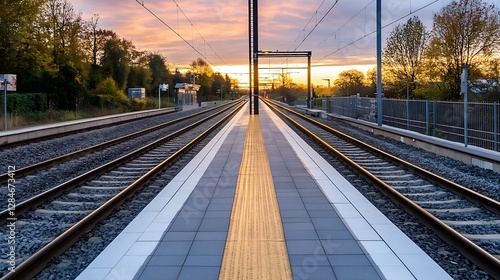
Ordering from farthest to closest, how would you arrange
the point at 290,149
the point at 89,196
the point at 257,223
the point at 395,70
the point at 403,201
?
the point at 395,70
the point at 290,149
the point at 89,196
the point at 403,201
the point at 257,223

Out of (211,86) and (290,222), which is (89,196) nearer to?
(290,222)

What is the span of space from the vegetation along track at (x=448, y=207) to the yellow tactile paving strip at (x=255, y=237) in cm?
207

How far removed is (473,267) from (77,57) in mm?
59205

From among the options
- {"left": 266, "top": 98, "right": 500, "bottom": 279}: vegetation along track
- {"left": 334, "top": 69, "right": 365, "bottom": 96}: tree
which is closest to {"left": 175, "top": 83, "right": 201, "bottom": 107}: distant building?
{"left": 334, "top": 69, "right": 365, "bottom": 96}: tree

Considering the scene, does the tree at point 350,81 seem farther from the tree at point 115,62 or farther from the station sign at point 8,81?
the station sign at point 8,81

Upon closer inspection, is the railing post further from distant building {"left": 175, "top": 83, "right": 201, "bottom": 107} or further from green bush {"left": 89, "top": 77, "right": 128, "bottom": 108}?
distant building {"left": 175, "top": 83, "right": 201, "bottom": 107}

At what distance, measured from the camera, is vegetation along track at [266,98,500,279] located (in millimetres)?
5715

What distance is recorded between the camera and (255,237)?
6.21 meters

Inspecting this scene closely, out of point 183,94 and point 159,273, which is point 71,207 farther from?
point 183,94

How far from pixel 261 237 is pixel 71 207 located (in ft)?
12.4

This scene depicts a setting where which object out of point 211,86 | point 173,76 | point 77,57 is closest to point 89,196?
point 77,57

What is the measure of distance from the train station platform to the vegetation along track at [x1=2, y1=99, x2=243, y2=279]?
55 cm

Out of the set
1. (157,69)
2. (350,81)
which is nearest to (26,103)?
(350,81)

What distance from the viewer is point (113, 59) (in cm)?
7456
